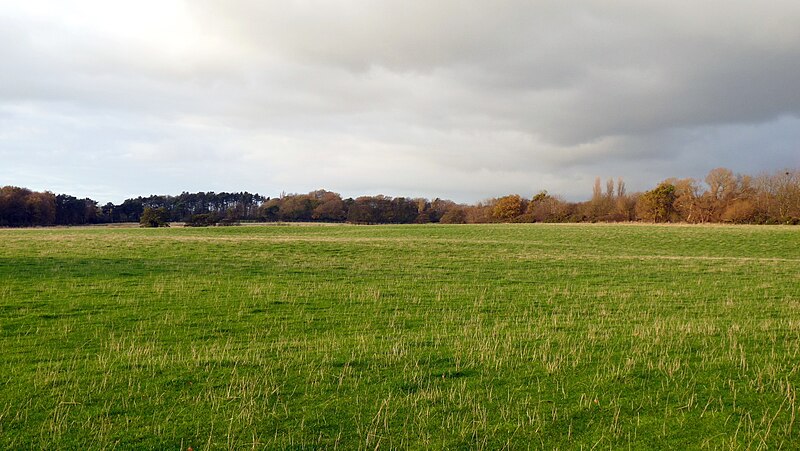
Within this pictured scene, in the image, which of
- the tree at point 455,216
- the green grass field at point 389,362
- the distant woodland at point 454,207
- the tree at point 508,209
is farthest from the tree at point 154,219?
the green grass field at point 389,362

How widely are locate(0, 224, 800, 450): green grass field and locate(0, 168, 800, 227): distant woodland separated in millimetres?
76080

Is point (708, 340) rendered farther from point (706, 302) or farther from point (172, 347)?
point (172, 347)

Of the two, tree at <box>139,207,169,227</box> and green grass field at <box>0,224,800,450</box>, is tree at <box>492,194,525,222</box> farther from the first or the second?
green grass field at <box>0,224,800,450</box>

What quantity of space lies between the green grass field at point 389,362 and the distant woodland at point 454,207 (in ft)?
250

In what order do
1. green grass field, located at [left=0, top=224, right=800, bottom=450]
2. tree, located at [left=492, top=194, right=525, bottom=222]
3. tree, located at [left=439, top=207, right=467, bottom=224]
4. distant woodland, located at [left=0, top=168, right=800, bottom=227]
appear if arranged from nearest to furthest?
green grass field, located at [left=0, top=224, right=800, bottom=450] < distant woodland, located at [left=0, top=168, right=800, bottom=227] < tree, located at [left=492, top=194, right=525, bottom=222] < tree, located at [left=439, top=207, right=467, bottom=224]

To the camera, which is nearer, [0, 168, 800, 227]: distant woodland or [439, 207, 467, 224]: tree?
[0, 168, 800, 227]: distant woodland

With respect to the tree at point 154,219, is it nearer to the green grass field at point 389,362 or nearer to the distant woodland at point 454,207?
the distant woodland at point 454,207

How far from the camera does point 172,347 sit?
10.6m

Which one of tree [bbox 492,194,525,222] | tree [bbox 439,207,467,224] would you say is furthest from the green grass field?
tree [bbox 439,207,467,224]

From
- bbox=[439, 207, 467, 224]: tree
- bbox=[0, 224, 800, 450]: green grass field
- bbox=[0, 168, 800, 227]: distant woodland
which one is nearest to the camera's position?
bbox=[0, 224, 800, 450]: green grass field

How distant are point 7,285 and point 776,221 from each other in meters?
91.4

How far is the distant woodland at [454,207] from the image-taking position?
84500mm

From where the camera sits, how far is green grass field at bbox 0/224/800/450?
6613 millimetres

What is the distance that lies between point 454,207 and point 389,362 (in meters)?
127
